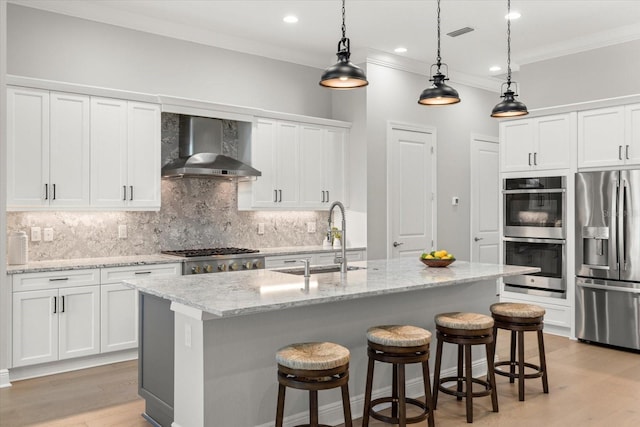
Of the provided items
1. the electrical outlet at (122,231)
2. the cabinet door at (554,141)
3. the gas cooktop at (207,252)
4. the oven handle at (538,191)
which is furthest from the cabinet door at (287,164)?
the cabinet door at (554,141)

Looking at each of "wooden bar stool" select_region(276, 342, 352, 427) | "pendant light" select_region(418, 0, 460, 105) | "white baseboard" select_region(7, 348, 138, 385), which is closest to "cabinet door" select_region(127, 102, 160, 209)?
"white baseboard" select_region(7, 348, 138, 385)

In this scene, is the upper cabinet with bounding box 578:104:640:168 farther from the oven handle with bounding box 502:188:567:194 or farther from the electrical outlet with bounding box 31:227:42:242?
the electrical outlet with bounding box 31:227:42:242

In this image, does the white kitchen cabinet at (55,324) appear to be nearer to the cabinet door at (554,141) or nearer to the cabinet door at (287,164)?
the cabinet door at (287,164)

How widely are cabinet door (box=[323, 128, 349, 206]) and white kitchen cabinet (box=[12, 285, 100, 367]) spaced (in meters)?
2.92

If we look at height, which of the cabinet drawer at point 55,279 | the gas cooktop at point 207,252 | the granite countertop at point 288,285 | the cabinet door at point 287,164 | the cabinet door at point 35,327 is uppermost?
the cabinet door at point 287,164

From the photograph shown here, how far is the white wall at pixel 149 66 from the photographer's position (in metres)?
4.66

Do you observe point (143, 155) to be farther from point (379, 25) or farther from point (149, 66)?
point (379, 25)

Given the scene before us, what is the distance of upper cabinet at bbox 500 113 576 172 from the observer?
5578mm

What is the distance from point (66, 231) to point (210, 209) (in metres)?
1.47

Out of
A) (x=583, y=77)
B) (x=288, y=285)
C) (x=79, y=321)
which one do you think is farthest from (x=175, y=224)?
(x=583, y=77)

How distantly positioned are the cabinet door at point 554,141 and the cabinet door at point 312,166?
2390 millimetres

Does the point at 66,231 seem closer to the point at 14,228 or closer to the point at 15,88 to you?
the point at 14,228

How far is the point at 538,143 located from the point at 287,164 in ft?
9.13

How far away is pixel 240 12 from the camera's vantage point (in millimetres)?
5051
